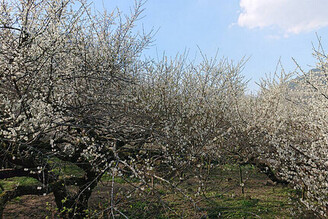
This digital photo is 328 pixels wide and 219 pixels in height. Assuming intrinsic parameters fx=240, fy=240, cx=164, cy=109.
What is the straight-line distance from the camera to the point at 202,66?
8.94m

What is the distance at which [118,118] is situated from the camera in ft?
17.3

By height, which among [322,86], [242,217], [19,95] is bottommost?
[242,217]

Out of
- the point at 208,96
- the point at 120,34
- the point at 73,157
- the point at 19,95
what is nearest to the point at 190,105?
the point at 208,96

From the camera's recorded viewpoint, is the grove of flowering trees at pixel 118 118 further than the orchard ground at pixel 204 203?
No

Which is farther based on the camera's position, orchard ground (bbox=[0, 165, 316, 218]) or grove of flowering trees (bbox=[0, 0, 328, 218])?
orchard ground (bbox=[0, 165, 316, 218])

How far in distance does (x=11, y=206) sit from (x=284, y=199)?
22.8 ft

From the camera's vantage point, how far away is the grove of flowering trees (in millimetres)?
3842

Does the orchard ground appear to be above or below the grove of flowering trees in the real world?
below

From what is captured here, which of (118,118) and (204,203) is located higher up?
(118,118)

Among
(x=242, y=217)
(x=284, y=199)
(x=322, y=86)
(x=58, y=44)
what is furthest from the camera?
(x=284, y=199)

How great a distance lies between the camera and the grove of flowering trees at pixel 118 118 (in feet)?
12.6

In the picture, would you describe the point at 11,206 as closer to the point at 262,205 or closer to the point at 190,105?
the point at 190,105

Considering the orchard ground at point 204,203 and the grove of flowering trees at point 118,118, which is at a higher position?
the grove of flowering trees at point 118,118

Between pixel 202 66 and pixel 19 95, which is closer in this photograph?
pixel 19 95
